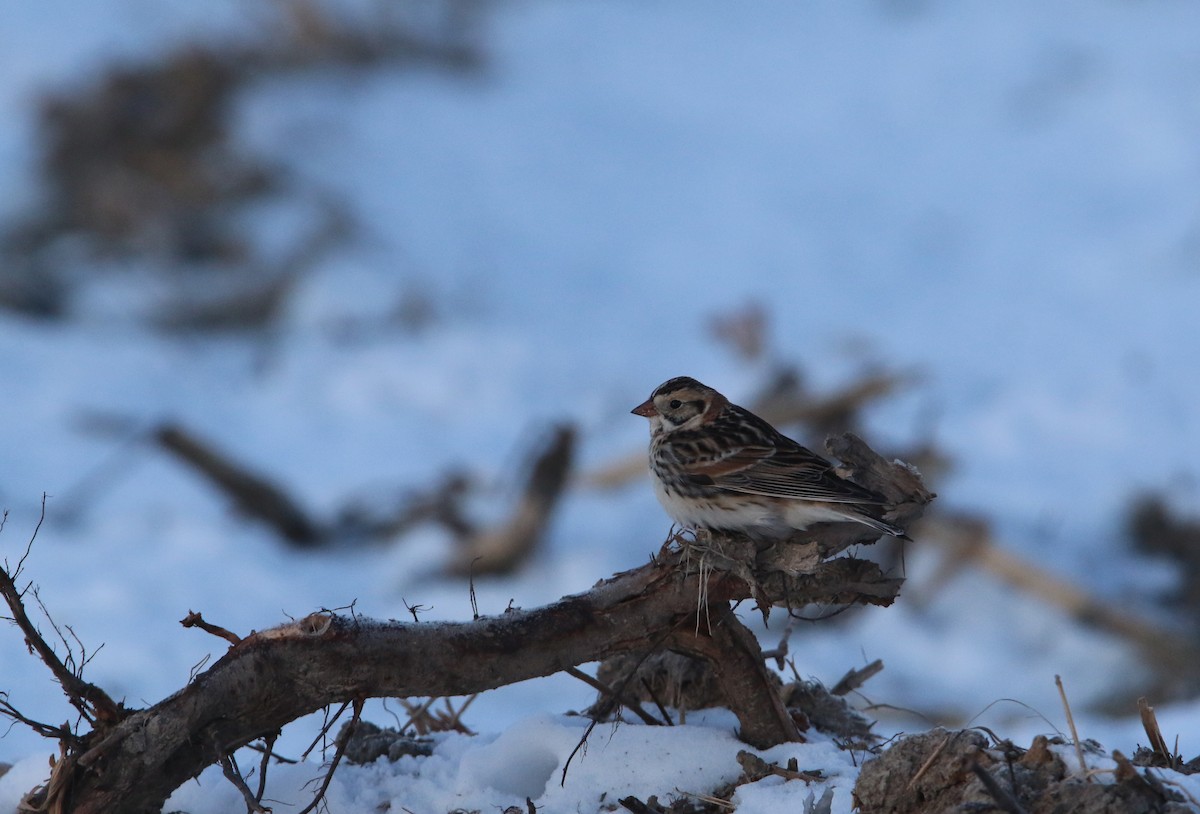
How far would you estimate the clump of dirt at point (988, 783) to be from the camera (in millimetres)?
3361

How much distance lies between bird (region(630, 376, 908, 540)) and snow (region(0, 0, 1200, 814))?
2.32 feet

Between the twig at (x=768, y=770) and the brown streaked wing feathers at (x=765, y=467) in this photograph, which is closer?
the twig at (x=768, y=770)

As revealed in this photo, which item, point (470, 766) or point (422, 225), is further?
point (422, 225)

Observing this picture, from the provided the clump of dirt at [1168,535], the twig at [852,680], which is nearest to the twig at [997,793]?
the twig at [852,680]

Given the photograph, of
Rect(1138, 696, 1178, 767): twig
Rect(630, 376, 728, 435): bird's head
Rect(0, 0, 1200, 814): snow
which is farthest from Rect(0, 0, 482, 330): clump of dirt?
Rect(1138, 696, 1178, 767): twig

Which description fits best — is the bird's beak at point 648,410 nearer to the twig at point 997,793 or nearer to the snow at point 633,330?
the snow at point 633,330

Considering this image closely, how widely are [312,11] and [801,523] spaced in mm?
11874

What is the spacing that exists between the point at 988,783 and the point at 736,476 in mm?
1634

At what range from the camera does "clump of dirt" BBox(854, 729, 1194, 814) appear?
3361 mm

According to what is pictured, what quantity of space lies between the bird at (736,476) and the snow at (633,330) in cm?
71

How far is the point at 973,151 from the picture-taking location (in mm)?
13977

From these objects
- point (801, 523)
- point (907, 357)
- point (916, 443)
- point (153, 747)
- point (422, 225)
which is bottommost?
point (153, 747)

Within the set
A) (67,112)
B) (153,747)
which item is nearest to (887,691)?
(153,747)

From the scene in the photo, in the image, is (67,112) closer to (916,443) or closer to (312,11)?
(312,11)
